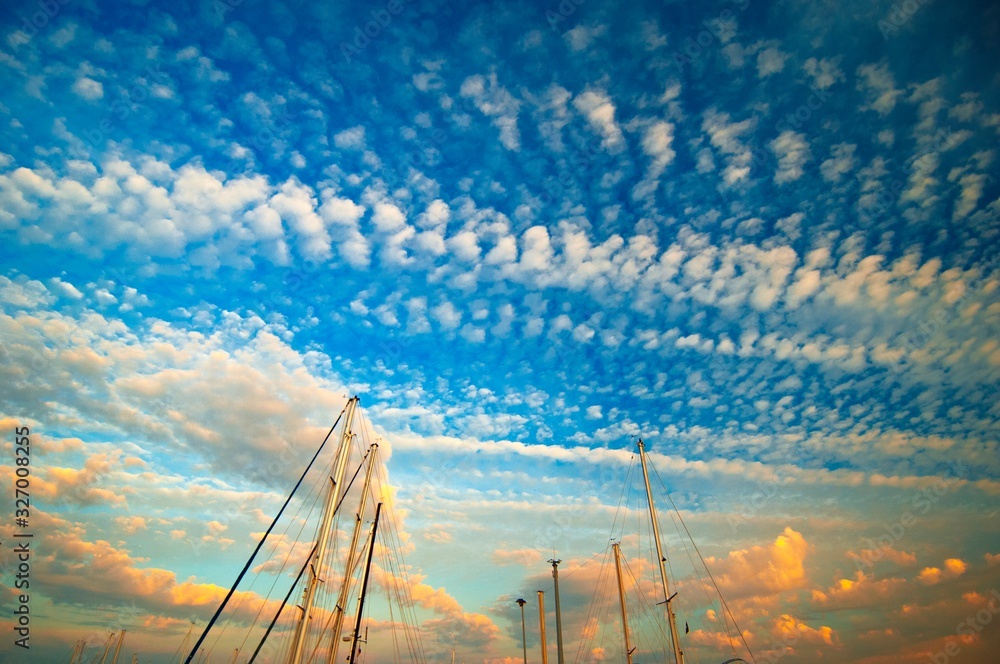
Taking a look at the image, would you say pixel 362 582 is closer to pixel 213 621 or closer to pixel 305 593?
pixel 305 593

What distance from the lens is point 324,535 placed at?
29016 millimetres

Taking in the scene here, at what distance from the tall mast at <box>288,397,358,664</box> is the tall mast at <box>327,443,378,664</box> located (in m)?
13.3

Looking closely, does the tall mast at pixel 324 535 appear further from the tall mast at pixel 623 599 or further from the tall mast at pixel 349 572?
the tall mast at pixel 623 599

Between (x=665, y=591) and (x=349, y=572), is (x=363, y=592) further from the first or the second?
(x=665, y=591)

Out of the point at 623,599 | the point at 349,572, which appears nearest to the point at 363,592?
the point at 349,572

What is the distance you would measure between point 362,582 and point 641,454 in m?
30.3

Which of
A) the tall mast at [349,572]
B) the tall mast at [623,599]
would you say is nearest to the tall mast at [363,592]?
the tall mast at [349,572]

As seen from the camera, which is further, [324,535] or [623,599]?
[623,599]

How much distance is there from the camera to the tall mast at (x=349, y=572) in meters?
37.7

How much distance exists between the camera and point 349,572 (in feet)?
135

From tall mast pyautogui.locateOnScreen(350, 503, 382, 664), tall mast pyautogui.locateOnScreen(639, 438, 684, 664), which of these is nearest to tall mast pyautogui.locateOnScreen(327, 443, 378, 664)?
tall mast pyautogui.locateOnScreen(350, 503, 382, 664)

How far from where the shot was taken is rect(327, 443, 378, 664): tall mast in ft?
124

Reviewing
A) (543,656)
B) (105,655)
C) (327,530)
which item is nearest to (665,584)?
(543,656)

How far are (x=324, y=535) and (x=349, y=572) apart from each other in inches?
599
